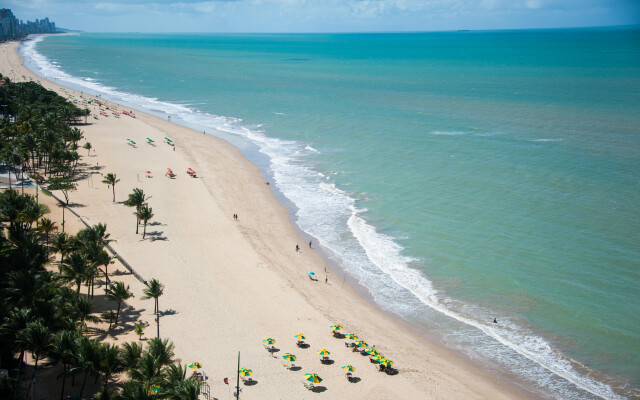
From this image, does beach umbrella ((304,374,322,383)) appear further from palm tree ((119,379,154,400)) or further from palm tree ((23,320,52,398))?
palm tree ((23,320,52,398))

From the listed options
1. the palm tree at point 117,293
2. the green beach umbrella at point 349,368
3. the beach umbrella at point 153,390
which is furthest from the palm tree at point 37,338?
the green beach umbrella at point 349,368

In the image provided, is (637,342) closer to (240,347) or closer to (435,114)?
(240,347)

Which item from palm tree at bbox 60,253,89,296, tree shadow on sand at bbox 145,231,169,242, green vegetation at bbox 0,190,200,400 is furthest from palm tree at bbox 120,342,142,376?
tree shadow on sand at bbox 145,231,169,242

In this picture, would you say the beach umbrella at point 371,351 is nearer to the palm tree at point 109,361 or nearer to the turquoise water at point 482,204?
the turquoise water at point 482,204

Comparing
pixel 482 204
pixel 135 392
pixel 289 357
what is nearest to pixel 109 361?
pixel 135 392

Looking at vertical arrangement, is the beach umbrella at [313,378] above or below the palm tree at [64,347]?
below

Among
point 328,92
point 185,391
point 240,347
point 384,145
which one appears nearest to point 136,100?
point 328,92

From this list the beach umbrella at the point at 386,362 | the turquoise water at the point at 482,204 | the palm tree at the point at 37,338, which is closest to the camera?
the palm tree at the point at 37,338

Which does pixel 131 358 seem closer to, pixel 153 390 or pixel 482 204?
pixel 153 390
